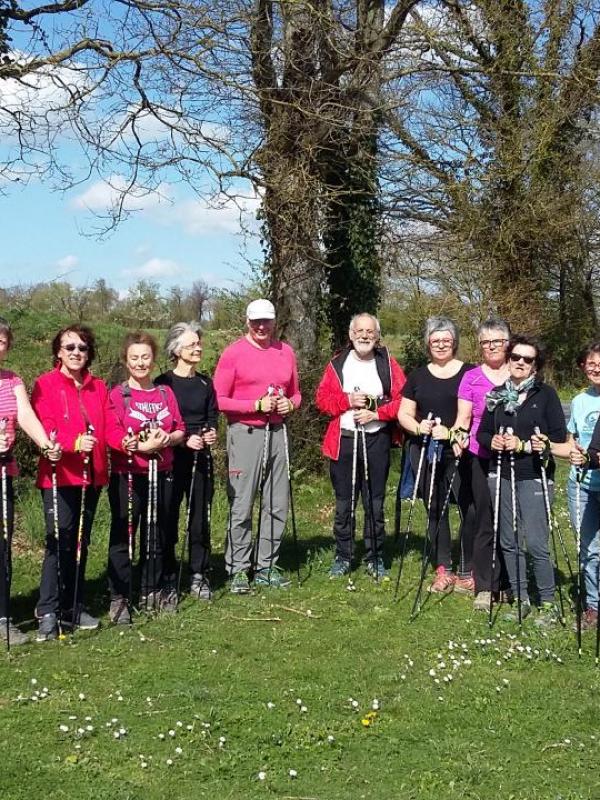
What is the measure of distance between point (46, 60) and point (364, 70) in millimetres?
3913

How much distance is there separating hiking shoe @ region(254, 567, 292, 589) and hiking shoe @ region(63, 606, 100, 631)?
4.61 ft

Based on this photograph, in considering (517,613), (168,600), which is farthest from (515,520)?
(168,600)

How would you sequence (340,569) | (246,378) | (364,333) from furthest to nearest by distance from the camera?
(340,569) → (364,333) → (246,378)

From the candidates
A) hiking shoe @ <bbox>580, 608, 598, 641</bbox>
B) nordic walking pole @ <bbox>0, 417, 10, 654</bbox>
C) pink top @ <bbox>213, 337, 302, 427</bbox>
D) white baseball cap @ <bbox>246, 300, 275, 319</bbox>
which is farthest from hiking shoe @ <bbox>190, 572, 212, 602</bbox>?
hiking shoe @ <bbox>580, 608, 598, 641</bbox>

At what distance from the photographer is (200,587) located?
6273 mm

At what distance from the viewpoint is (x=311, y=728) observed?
13.6 ft

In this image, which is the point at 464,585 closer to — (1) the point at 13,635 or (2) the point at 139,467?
(2) the point at 139,467

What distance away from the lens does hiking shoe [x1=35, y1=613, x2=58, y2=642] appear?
5.34 m

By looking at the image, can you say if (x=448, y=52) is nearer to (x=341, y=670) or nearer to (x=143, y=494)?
(x=143, y=494)

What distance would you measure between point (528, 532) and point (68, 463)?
3189 millimetres

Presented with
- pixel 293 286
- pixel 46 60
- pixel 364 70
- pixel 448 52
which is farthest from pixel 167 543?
pixel 448 52

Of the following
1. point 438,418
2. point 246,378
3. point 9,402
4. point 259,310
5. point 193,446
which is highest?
point 259,310

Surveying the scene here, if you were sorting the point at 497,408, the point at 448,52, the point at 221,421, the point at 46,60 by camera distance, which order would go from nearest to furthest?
the point at 497,408 < the point at 46,60 < the point at 221,421 < the point at 448,52

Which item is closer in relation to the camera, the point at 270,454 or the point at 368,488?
the point at 270,454
